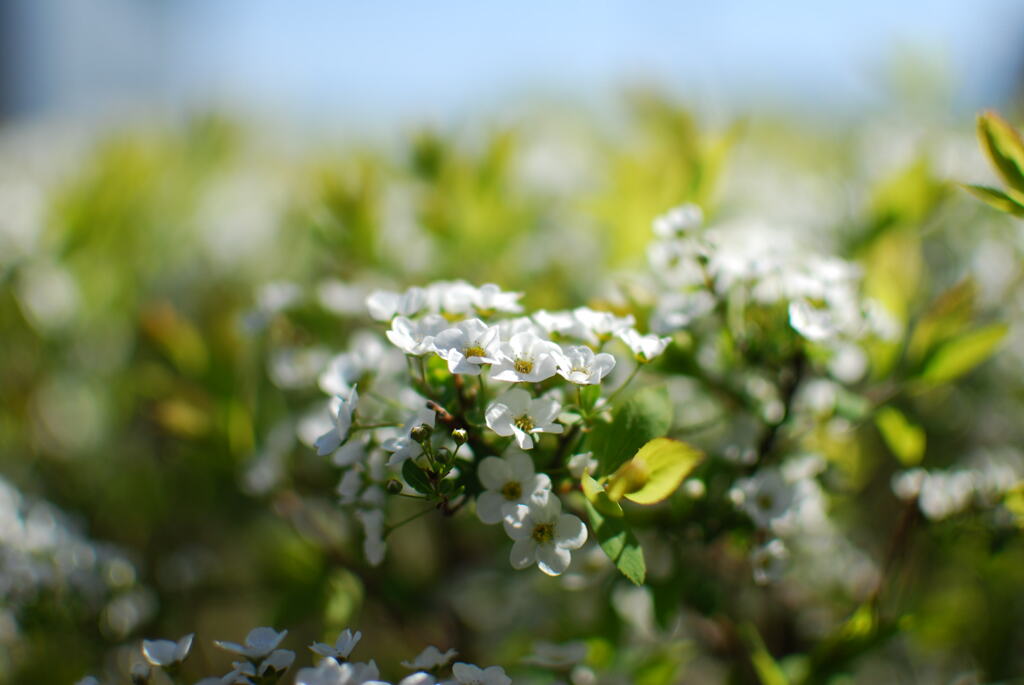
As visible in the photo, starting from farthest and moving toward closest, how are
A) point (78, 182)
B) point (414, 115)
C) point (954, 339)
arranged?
point (78, 182), point (414, 115), point (954, 339)

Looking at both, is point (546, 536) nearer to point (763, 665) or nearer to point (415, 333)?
point (415, 333)

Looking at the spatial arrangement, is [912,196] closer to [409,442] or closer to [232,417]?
[409,442]

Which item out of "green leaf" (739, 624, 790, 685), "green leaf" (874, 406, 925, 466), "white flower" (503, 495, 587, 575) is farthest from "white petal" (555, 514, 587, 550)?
"green leaf" (874, 406, 925, 466)

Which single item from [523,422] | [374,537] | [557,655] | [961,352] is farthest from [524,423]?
[961,352]

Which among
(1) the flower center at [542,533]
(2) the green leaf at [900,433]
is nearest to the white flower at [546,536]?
(1) the flower center at [542,533]

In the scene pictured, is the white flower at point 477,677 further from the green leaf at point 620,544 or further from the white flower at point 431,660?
the green leaf at point 620,544

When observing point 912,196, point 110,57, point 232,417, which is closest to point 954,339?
point 912,196
